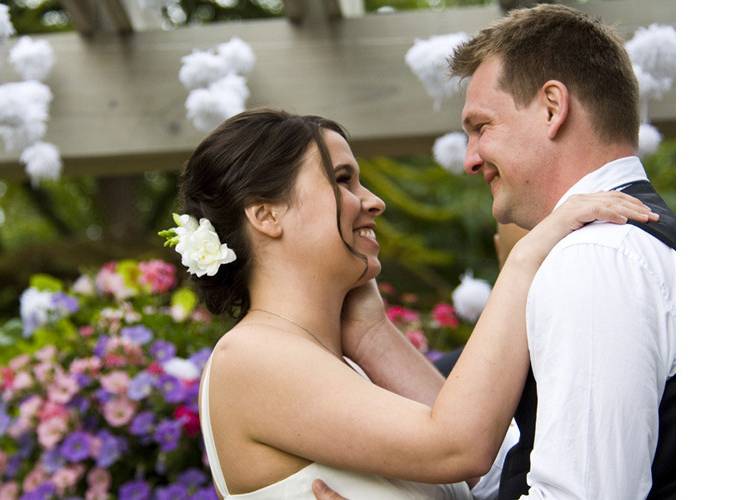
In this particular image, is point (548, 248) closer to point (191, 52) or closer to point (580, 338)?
point (580, 338)

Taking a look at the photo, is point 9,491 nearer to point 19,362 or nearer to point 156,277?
Answer: point 19,362

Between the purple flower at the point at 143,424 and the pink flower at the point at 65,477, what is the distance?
281 millimetres

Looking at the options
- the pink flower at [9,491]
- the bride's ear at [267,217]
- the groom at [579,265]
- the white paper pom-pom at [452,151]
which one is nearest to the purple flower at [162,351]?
the pink flower at [9,491]

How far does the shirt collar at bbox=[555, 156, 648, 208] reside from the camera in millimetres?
1913

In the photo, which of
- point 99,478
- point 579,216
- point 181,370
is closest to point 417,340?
point 181,370

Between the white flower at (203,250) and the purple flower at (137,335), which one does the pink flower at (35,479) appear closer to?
the purple flower at (137,335)

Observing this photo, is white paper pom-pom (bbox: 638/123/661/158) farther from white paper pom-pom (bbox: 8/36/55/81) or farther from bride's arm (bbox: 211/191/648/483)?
white paper pom-pom (bbox: 8/36/55/81)

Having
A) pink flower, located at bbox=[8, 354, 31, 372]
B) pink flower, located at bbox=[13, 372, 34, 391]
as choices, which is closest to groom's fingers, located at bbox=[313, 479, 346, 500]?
pink flower, located at bbox=[13, 372, 34, 391]

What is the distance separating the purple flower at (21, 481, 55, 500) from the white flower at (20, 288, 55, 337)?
735 millimetres

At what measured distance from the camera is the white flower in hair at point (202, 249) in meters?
2.22

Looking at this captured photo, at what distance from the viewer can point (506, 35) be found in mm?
2047

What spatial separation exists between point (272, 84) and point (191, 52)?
370 millimetres

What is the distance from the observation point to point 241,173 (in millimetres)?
2227

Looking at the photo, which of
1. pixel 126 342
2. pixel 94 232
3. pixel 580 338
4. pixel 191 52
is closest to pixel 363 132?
pixel 191 52
